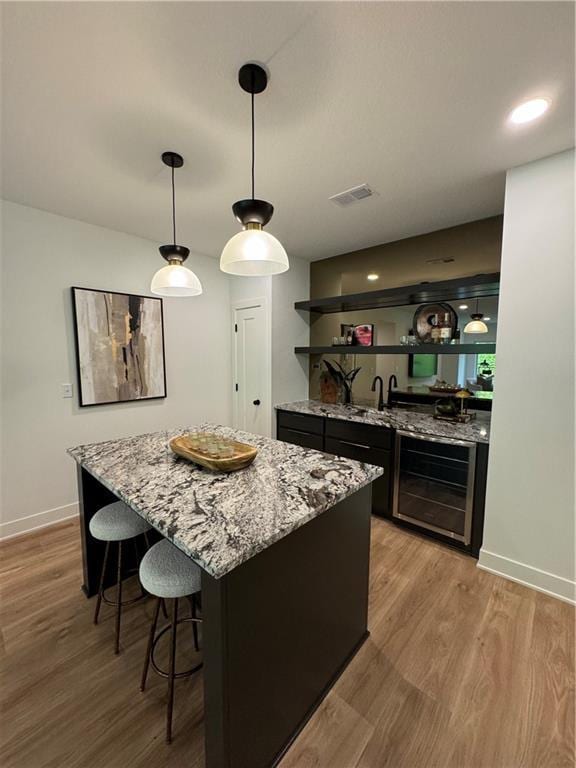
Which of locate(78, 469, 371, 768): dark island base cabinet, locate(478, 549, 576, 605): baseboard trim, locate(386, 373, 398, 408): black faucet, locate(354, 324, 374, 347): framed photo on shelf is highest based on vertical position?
locate(354, 324, 374, 347): framed photo on shelf

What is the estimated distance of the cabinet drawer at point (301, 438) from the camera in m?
3.28

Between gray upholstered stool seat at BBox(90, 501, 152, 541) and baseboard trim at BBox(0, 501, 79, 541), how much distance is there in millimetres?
1593

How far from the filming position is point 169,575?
1248 millimetres

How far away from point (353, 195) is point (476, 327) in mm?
1544

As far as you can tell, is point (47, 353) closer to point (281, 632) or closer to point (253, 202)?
point (253, 202)

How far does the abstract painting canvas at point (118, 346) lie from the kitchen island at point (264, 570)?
4.45ft

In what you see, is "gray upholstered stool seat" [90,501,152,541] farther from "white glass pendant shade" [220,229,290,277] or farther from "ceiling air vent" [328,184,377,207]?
"ceiling air vent" [328,184,377,207]

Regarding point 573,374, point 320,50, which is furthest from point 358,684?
point 320,50

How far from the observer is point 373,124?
1606 millimetres

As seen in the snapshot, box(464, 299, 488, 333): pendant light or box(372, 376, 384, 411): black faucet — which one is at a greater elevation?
box(464, 299, 488, 333): pendant light

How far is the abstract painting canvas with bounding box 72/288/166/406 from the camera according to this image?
9.30ft

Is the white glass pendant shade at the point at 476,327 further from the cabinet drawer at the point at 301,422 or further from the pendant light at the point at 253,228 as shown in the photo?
the pendant light at the point at 253,228

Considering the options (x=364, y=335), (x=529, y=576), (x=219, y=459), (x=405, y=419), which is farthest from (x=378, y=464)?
(x=219, y=459)

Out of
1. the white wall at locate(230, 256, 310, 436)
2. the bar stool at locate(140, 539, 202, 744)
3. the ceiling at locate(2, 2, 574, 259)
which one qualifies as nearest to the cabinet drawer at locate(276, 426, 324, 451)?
the white wall at locate(230, 256, 310, 436)
